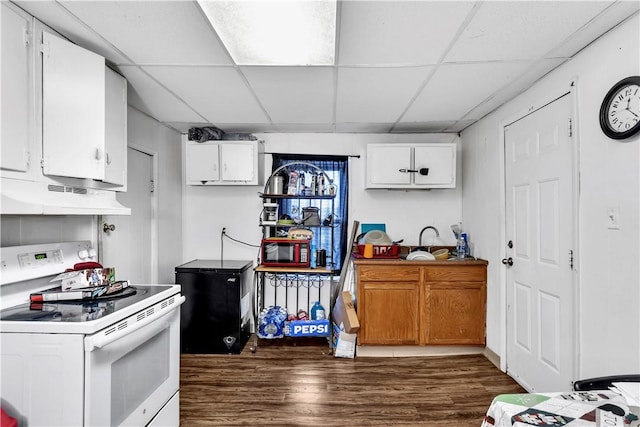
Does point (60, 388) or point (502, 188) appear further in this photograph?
point (502, 188)

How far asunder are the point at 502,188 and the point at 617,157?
1.09 m

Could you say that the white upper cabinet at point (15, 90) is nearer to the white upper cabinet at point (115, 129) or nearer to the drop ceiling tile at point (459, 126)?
the white upper cabinet at point (115, 129)

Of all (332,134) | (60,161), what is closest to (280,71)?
(60,161)

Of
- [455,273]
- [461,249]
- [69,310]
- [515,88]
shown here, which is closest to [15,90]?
[69,310]

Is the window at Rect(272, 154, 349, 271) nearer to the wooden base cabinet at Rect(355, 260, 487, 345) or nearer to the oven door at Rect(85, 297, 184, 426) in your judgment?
the wooden base cabinet at Rect(355, 260, 487, 345)

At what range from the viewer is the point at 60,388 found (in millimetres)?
1193

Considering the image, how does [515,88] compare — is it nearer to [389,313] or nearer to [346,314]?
[389,313]

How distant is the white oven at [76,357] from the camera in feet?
3.90

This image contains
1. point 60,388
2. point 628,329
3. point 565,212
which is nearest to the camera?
→ point 60,388

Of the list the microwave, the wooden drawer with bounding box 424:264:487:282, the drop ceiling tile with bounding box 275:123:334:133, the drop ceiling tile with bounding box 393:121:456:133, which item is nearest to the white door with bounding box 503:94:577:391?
the wooden drawer with bounding box 424:264:487:282

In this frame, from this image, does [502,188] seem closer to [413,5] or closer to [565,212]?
[565,212]

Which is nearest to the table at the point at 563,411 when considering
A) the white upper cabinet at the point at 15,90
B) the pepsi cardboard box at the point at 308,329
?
the white upper cabinet at the point at 15,90

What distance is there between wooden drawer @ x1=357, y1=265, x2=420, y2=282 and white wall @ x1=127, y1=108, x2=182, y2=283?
77.3 inches

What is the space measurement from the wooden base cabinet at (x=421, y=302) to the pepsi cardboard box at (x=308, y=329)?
16.3 inches
